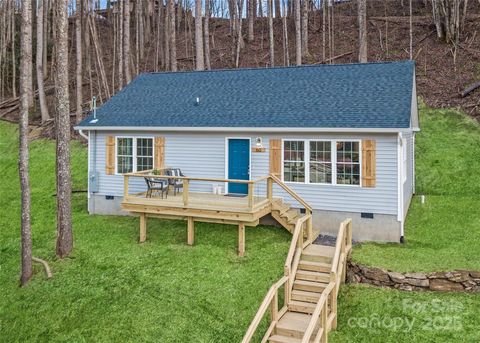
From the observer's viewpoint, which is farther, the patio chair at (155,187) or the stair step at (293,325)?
the patio chair at (155,187)

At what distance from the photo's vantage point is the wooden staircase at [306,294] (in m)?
7.10

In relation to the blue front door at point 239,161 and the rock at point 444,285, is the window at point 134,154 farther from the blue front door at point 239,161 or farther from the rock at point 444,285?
the rock at point 444,285

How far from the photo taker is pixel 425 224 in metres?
12.1

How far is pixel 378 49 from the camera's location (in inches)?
1115

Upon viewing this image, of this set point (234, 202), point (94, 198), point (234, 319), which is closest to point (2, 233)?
point (94, 198)

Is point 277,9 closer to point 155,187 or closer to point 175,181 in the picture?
point 175,181

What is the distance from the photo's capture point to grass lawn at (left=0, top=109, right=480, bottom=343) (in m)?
7.58

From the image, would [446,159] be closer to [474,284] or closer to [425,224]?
[425,224]

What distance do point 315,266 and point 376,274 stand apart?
1292mm

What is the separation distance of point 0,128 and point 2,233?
1521 centimetres

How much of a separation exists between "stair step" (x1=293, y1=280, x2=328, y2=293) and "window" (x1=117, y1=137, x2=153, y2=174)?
6.96 m

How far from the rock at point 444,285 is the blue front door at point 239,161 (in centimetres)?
597

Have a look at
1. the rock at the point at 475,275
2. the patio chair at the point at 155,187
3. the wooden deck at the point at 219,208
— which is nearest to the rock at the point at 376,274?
the rock at the point at 475,275

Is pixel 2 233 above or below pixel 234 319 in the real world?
above
